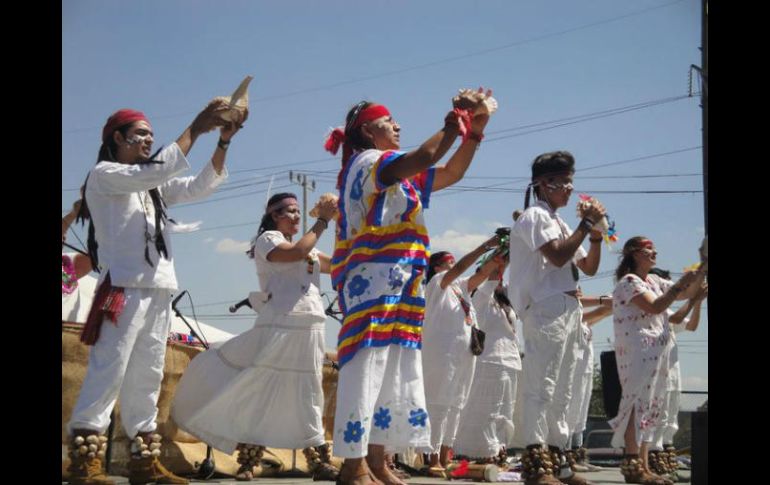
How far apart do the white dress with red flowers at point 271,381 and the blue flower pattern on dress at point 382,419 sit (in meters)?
1.96

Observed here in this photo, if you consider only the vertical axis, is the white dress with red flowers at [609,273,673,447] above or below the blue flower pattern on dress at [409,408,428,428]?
above

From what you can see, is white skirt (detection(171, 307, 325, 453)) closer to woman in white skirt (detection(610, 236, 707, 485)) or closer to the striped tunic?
the striped tunic

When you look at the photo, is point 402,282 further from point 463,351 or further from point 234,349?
point 463,351

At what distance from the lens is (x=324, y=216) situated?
6.00 metres

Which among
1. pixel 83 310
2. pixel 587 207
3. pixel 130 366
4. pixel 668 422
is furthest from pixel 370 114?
pixel 83 310

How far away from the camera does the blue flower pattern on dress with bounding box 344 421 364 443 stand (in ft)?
15.0

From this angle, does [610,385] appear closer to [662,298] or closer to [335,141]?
[662,298]

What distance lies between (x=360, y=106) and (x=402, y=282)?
3.50 feet

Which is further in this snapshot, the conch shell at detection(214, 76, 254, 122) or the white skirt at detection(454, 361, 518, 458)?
the white skirt at detection(454, 361, 518, 458)

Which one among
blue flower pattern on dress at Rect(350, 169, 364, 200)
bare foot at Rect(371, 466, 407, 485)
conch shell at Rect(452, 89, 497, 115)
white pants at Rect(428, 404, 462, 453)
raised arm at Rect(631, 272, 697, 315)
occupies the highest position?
conch shell at Rect(452, 89, 497, 115)

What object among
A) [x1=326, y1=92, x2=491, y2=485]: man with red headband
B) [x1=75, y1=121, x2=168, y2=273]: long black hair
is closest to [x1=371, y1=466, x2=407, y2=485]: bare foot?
[x1=326, y1=92, x2=491, y2=485]: man with red headband

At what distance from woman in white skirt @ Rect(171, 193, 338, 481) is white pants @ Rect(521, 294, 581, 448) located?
1600 millimetres

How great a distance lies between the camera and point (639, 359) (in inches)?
285

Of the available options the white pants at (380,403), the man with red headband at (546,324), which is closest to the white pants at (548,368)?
the man with red headband at (546,324)
